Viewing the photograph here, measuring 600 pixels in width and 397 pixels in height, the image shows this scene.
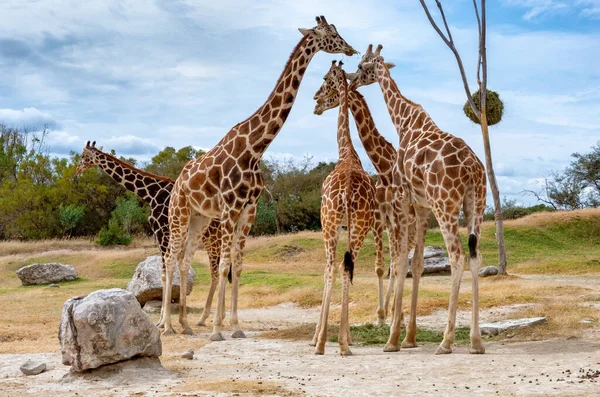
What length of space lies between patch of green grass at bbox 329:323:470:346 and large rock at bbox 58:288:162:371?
3562 mm

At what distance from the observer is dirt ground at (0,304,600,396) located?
6945mm

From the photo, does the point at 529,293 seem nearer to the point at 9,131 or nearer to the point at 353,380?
the point at 353,380

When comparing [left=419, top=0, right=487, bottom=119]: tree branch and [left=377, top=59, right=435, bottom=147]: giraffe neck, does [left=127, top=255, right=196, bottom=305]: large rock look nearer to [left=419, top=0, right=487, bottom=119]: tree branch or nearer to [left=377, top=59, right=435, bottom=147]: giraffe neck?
[left=377, top=59, right=435, bottom=147]: giraffe neck

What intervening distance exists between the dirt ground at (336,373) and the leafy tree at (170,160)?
36261mm

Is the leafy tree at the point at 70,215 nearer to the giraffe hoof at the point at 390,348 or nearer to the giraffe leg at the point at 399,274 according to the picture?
the giraffe leg at the point at 399,274

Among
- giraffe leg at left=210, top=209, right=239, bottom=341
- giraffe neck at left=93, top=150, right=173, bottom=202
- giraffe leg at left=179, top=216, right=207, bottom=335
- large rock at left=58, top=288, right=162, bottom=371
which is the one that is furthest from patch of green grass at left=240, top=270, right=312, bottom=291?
large rock at left=58, top=288, right=162, bottom=371

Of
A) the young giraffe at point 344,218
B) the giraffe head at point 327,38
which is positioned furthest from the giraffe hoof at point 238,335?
the giraffe head at point 327,38

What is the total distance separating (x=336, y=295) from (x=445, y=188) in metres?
8.48

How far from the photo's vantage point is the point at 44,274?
23.8m

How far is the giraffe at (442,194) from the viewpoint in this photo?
8.52 m

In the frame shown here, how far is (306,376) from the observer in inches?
305

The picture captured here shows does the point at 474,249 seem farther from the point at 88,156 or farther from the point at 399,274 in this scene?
the point at 88,156

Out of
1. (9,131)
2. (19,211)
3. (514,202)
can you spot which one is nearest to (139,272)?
(19,211)

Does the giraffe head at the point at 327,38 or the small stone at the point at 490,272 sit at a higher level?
the giraffe head at the point at 327,38
